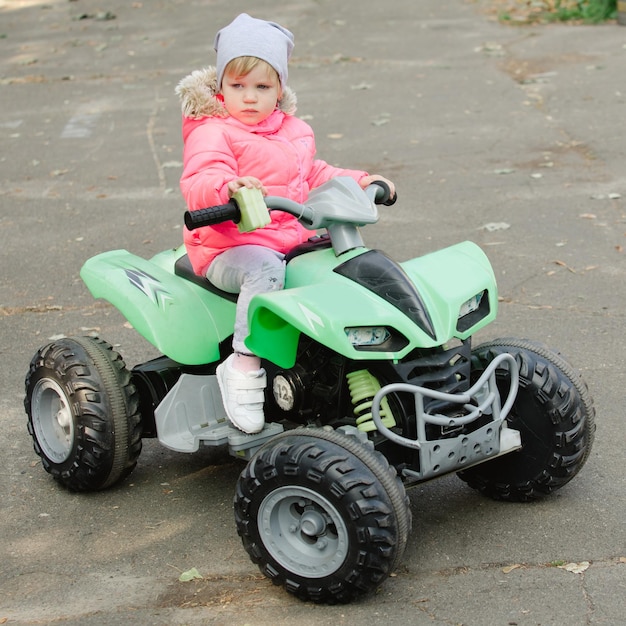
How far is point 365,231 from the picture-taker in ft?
25.3

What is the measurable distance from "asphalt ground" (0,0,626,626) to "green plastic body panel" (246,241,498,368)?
2.61ft

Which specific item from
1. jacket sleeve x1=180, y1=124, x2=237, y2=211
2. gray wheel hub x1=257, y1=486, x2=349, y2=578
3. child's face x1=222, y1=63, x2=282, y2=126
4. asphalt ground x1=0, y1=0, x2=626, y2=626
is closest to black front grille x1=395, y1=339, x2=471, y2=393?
gray wheel hub x1=257, y1=486, x2=349, y2=578

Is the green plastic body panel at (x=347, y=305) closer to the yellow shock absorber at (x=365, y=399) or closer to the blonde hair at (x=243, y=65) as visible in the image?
the yellow shock absorber at (x=365, y=399)

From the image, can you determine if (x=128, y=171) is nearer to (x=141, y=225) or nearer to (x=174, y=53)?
(x=141, y=225)

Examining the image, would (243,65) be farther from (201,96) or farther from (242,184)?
(242,184)

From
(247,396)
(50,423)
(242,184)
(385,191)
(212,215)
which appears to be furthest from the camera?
(50,423)

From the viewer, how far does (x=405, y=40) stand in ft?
47.0

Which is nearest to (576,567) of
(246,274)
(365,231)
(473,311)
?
(473,311)

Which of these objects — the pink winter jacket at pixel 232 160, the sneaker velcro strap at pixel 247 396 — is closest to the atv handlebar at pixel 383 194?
the pink winter jacket at pixel 232 160

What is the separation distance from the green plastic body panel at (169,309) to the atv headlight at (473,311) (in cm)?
93

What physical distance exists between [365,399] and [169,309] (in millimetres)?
879

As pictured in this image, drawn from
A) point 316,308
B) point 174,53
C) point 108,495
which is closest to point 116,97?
point 174,53

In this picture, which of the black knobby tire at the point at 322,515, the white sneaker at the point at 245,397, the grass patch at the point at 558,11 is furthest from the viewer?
the grass patch at the point at 558,11

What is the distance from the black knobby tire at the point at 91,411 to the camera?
414 centimetres
